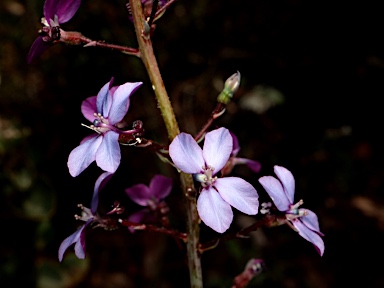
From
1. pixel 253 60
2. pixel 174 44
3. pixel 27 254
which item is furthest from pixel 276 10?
pixel 27 254

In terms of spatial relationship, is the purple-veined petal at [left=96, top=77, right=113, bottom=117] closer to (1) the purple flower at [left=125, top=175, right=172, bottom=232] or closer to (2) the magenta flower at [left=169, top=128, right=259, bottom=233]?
(2) the magenta flower at [left=169, top=128, right=259, bottom=233]

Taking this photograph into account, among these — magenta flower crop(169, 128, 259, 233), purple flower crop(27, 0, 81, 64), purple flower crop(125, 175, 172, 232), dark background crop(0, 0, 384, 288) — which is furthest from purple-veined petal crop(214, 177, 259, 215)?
dark background crop(0, 0, 384, 288)

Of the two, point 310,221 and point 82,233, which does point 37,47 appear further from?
point 310,221

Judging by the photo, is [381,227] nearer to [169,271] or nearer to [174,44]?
[169,271]

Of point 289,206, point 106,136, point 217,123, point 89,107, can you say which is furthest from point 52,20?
point 217,123

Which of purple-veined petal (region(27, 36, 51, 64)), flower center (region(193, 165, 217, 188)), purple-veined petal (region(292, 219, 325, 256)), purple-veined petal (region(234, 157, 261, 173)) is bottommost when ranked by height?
purple-veined petal (region(292, 219, 325, 256))

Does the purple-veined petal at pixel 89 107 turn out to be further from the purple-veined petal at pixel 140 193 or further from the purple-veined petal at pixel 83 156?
the purple-veined petal at pixel 140 193
